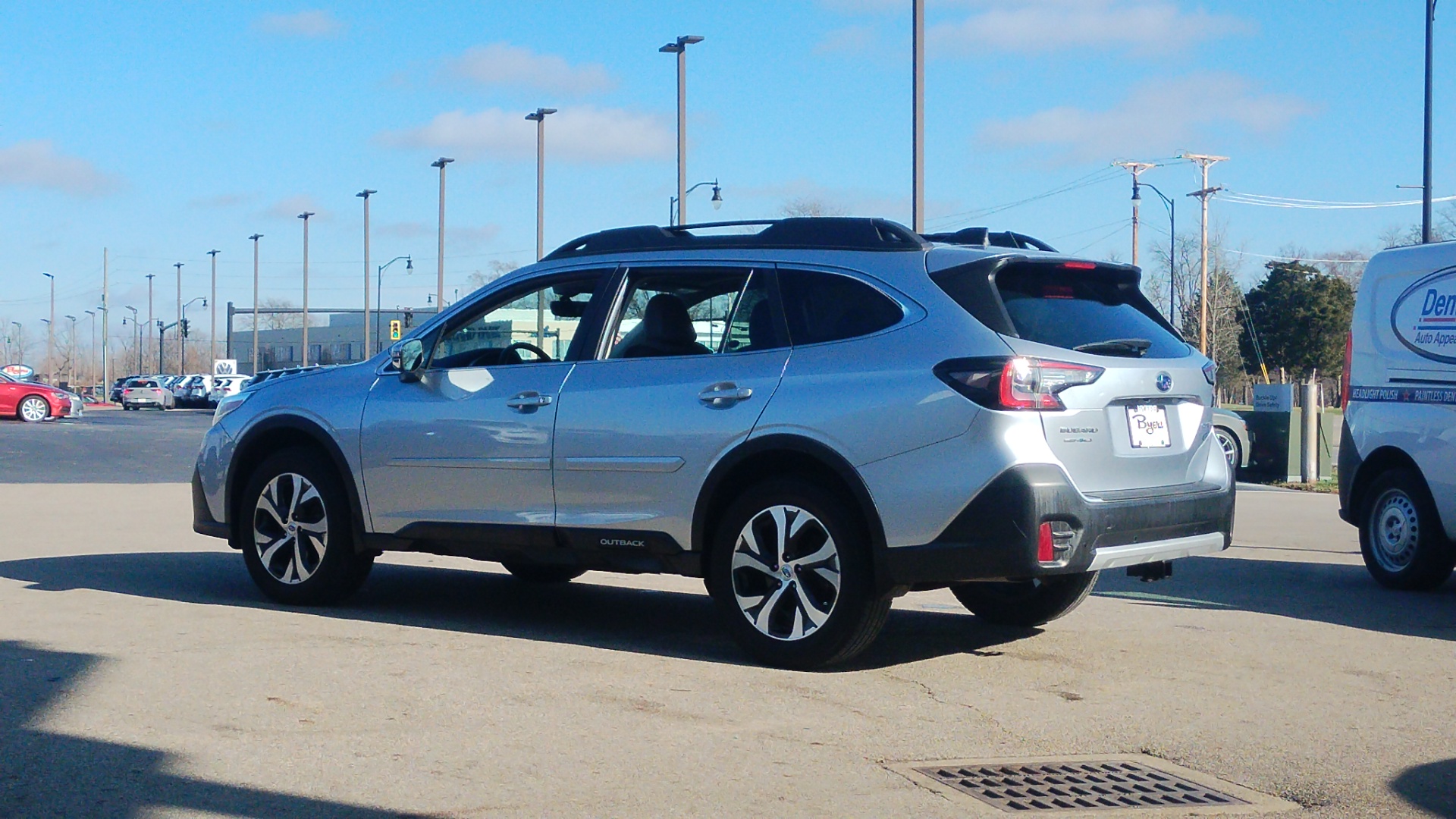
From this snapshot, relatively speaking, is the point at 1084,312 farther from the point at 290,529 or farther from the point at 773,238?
the point at 290,529

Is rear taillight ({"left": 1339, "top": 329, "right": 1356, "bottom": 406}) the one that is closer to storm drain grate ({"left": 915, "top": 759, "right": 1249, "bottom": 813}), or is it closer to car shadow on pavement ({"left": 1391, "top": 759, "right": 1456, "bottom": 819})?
car shadow on pavement ({"left": 1391, "top": 759, "right": 1456, "bottom": 819})

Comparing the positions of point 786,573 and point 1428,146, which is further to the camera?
point 1428,146

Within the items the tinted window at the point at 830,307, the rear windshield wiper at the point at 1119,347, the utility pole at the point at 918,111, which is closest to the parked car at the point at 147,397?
the utility pole at the point at 918,111

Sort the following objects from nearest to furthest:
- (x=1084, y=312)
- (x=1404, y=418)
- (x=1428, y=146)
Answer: (x=1084, y=312), (x=1404, y=418), (x=1428, y=146)

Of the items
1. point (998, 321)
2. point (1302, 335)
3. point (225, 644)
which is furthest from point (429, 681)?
point (1302, 335)

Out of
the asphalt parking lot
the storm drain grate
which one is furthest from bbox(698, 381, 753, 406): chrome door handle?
the storm drain grate

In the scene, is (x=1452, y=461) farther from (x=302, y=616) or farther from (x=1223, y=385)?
(x=1223, y=385)

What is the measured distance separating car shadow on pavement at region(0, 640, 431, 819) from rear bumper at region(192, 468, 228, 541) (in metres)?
3.04

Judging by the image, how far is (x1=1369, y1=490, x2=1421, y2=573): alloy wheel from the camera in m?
9.45

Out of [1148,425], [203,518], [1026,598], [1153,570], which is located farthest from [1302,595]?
[203,518]

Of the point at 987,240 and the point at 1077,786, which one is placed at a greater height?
the point at 987,240

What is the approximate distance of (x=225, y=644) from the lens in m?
6.83

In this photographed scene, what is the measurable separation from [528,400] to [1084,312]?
259cm

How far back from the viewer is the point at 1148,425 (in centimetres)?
645
